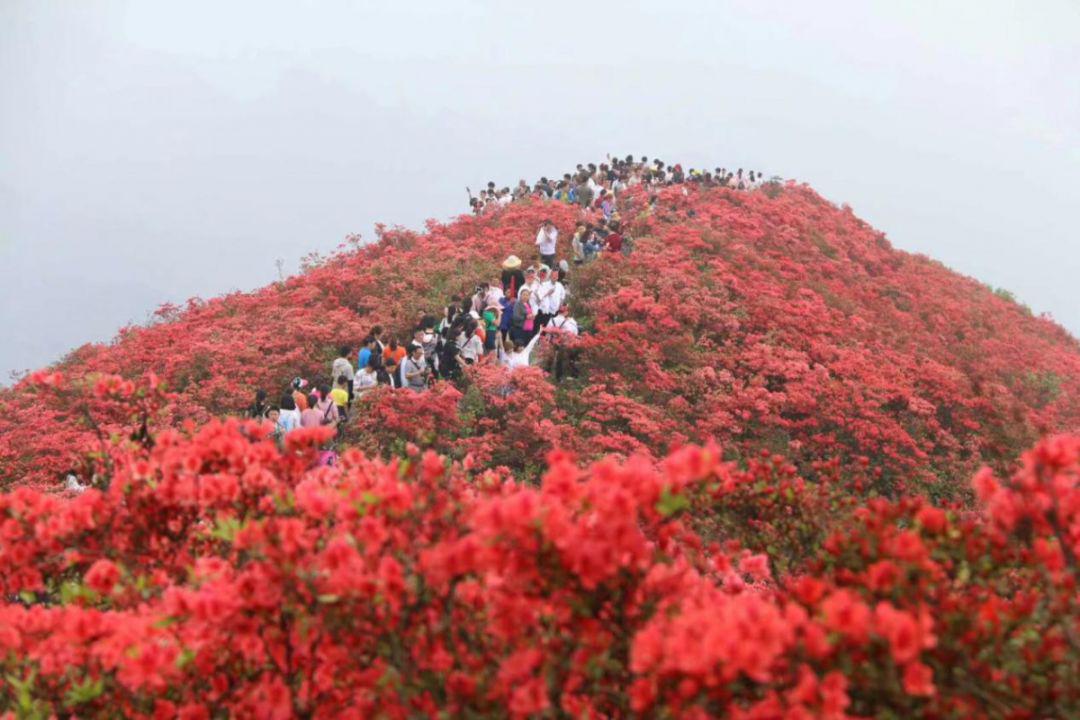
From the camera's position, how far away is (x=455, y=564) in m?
2.39

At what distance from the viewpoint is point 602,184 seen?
19359mm

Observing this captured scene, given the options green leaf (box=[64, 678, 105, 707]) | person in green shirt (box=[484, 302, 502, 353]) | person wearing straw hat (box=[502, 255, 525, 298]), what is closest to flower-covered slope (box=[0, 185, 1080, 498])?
person in green shirt (box=[484, 302, 502, 353])

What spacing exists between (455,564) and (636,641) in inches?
23.9

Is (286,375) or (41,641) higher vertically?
(41,641)

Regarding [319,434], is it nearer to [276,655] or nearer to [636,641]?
[276,655]

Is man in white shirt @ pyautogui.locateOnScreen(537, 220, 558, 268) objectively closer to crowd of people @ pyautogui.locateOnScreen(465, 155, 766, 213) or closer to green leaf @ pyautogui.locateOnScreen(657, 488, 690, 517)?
crowd of people @ pyautogui.locateOnScreen(465, 155, 766, 213)

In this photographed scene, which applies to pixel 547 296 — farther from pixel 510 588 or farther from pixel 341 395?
pixel 510 588

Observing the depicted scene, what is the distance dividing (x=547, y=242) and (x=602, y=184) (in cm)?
749

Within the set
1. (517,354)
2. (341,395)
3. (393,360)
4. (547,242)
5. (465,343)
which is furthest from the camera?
(547,242)

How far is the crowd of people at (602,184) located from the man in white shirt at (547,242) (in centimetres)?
415

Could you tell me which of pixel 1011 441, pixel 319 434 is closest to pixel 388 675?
pixel 319 434

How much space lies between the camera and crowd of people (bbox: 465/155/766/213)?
1819cm

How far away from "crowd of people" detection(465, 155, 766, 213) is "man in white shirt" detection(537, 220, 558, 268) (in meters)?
4.15

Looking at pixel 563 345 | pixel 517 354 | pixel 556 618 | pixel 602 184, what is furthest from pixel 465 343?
pixel 602 184
